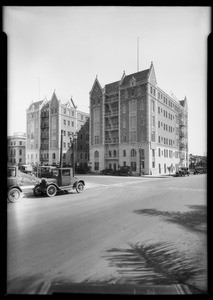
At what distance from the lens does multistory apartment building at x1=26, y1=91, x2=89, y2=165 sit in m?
40.2

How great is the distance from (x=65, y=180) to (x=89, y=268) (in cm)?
970

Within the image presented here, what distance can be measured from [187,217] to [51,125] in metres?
38.3

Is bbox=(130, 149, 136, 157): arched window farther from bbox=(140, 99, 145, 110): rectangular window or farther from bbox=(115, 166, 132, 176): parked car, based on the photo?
bbox=(140, 99, 145, 110): rectangular window

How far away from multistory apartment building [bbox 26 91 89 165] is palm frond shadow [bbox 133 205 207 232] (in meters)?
34.6

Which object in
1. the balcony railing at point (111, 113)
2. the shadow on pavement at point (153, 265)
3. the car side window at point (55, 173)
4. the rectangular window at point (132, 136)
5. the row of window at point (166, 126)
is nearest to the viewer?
the shadow on pavement at point (153, 265)

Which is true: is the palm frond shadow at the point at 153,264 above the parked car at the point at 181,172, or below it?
above

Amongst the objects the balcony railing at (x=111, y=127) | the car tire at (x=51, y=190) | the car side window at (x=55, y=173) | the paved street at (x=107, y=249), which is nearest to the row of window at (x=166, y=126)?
the balcony railing at (x=111, y=127)

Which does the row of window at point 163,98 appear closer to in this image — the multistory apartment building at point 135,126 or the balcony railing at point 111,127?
the multistory apartment building at point 135,126

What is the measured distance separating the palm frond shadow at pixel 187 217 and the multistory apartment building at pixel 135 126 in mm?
28504

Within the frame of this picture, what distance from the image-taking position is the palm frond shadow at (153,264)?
3.44 meters

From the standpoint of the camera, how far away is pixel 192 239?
5066 millimetres

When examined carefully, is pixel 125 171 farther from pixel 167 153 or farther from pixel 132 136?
pixel 167 153

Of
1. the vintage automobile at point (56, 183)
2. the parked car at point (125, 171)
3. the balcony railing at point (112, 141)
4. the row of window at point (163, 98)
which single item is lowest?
the parked car at point (125, 171)

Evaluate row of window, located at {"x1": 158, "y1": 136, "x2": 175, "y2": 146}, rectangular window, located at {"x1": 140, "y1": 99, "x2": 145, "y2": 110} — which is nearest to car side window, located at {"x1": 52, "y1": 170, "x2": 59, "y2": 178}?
rectangular window, located at {"x1": 140, "y1": 99, "x2": 145, "y2": 110}
